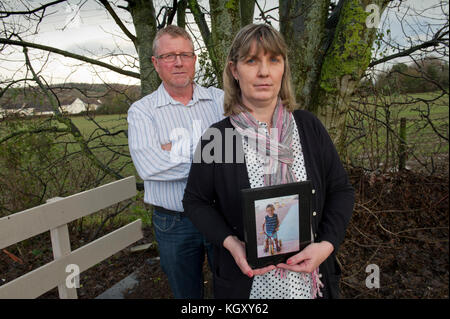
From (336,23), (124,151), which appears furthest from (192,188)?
(124,151)

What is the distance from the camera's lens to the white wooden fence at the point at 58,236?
238 cm

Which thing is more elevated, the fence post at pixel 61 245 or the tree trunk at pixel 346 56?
the tree trunk at pixel 346 56

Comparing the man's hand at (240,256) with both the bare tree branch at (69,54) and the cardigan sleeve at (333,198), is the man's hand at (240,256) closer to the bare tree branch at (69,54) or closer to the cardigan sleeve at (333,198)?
the cardigan sleeve at (333,198)

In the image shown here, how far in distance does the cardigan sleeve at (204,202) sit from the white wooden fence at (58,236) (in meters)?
1.56

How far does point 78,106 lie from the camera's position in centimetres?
461

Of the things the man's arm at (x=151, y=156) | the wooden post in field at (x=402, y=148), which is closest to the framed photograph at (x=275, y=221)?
the man's arm at (x=151, y=156)

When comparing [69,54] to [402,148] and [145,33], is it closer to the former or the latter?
[145,33]

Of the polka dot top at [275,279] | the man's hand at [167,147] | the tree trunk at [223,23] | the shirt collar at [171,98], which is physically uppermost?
the tree trunk at [223,23]

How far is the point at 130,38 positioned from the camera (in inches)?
149

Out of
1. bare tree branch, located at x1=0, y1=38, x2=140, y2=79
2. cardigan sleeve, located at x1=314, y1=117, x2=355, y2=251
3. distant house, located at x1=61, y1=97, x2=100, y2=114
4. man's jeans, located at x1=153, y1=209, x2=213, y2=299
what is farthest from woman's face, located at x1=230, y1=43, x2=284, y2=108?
distant house, located at x1=61, y1=97, x2=100, y2=114

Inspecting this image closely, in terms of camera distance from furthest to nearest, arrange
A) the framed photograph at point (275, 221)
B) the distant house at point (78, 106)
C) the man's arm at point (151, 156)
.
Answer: the distant house at point (78, 106), the man's arm at point (151, 156), the framed photograph at point (275, 221)

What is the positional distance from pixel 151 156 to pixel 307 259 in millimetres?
1073

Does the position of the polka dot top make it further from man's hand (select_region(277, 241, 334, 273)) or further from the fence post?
the fence post

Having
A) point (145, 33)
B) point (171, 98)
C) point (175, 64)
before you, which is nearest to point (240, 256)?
point (171, 98)
